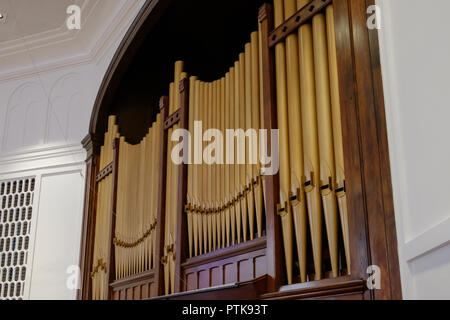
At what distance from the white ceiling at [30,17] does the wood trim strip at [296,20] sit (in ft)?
12.7

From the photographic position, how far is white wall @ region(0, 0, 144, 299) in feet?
22.7

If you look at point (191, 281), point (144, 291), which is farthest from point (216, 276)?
point (144, 291)

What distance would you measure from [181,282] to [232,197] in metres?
0.92

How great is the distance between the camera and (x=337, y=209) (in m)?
3.10

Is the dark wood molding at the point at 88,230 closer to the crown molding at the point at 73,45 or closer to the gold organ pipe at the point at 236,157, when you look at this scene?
the crown molding at the point at 73,45

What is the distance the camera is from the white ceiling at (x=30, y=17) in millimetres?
7035

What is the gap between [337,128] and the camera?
321 cm

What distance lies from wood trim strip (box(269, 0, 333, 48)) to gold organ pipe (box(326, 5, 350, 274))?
0.08 metres

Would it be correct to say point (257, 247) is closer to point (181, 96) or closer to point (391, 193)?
point (391, 193)

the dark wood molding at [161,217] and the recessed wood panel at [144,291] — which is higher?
the dark wood molding at [161,217]

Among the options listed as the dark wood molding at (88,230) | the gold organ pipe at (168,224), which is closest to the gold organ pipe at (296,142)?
the gold organ pipe at (168,224)

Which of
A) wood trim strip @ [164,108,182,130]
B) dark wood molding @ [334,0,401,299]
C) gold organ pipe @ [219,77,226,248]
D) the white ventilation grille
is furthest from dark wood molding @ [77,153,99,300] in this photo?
dark wood molding @ [334,0,401,299]
